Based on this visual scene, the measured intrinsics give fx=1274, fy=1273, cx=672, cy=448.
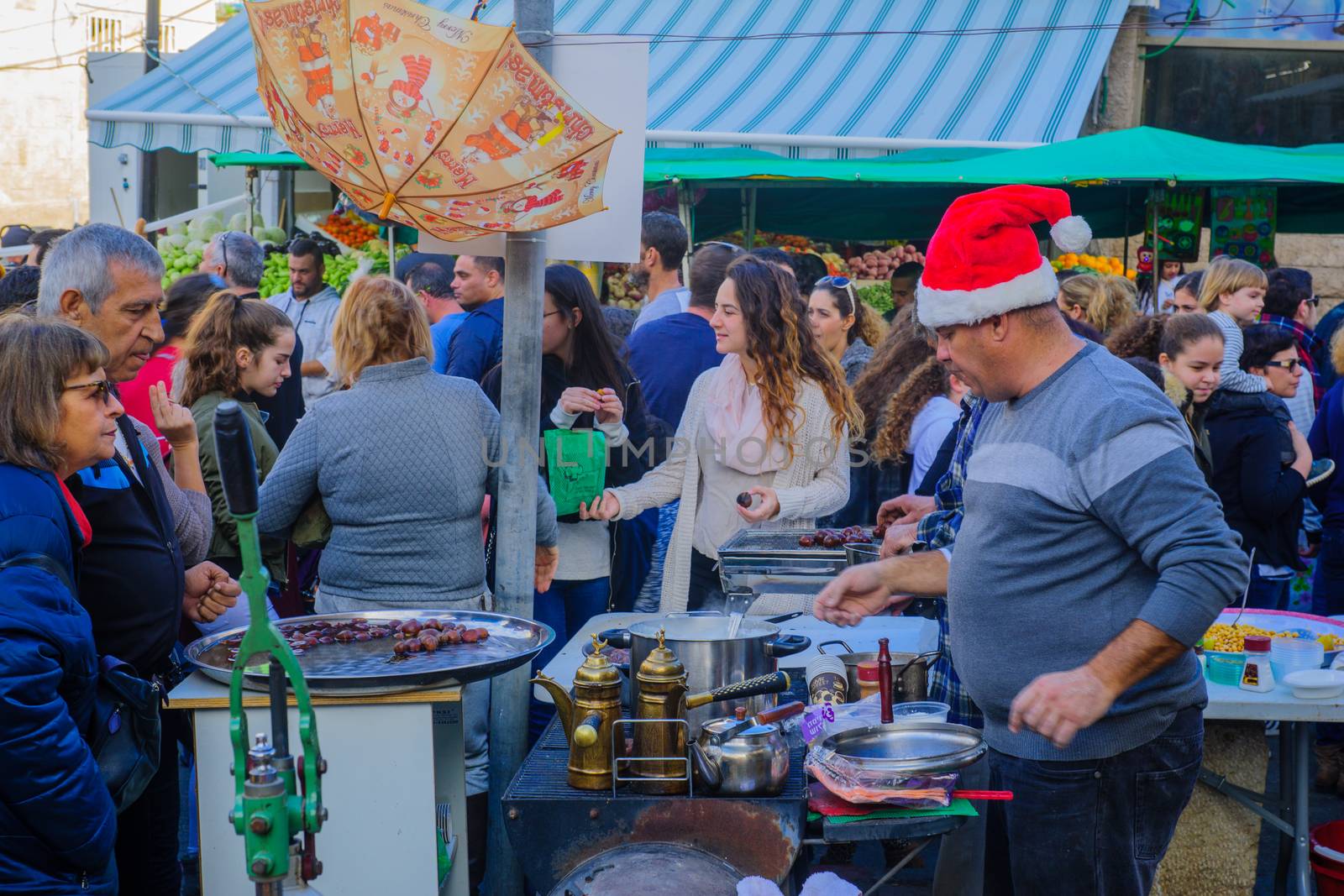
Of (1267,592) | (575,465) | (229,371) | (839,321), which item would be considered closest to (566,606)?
(575,465)

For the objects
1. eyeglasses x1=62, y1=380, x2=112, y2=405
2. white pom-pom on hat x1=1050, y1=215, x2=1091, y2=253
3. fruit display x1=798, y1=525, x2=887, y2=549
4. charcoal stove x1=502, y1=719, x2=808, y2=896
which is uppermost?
white pom-pom on hat x1=1050, y1=215, x2=1091, y2=253

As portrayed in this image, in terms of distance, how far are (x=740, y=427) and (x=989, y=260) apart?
2.06 meters

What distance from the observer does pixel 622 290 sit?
9281 millimetres

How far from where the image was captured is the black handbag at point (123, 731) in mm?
2678

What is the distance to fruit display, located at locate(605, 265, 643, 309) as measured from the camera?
9133 millimetres

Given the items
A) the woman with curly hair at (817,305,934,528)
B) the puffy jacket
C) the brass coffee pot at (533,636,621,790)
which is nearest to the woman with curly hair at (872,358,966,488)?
the woman with curly hair at (817,305,934,528)

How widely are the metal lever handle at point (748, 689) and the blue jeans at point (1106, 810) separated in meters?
0.50

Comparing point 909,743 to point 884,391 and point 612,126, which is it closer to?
point 612,126

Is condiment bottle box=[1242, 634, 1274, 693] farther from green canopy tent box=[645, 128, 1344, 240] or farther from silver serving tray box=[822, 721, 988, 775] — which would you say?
green canopy tent box=[645, 128, 1344, 240]

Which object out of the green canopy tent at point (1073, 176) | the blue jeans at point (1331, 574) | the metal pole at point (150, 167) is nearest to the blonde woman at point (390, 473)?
the blue jeans at point (1331, 574)

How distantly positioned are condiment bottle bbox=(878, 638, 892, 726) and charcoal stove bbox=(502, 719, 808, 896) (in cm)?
34

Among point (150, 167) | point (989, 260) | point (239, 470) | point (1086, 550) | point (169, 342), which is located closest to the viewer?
point (239, 470)

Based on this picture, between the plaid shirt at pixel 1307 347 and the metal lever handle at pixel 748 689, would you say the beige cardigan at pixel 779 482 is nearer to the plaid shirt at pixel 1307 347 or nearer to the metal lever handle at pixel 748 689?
the metal lever handle at pixel 748 689

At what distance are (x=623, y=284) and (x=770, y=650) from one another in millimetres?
6662
